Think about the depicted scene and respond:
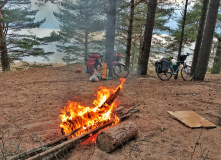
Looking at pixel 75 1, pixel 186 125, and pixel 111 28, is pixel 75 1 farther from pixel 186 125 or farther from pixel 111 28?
pixel 186 125

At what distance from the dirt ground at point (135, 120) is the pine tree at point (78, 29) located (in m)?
12.3

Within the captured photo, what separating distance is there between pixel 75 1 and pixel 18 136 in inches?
680

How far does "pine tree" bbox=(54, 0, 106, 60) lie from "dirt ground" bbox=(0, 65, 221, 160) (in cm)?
1229

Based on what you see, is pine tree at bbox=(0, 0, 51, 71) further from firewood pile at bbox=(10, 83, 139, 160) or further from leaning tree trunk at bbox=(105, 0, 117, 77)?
firewood pile at bbox=(10, 83, 139, 160)

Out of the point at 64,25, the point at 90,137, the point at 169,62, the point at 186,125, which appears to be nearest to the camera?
the point at 90,137

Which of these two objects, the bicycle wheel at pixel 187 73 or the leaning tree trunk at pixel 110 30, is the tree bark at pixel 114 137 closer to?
the leaning tree trunk at pixel 110 30

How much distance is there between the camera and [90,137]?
337 centimetres

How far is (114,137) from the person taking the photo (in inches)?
109

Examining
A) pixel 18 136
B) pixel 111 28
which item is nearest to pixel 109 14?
pixel 111 28

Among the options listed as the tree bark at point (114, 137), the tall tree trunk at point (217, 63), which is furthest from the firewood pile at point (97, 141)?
the tall tree trunk at point (217, 63)

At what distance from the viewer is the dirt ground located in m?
2.81

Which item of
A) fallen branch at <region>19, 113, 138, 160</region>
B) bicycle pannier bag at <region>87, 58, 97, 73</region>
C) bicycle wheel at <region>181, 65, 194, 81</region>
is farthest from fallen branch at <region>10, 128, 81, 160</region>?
bicycle wheel at <region>181, 65, 194, 81</region>

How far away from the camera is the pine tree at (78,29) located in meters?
17.7

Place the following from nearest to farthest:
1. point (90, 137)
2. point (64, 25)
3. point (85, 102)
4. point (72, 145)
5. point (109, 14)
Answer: point (72, 145) < point (90, 137) < point (85, 102) < point (109, 14) < point (64, 25)
